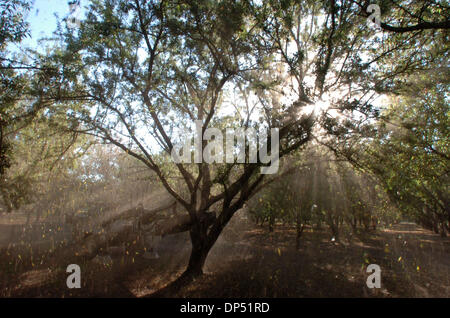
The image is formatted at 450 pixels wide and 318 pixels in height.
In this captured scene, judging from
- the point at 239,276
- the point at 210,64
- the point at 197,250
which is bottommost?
the point at 239,276

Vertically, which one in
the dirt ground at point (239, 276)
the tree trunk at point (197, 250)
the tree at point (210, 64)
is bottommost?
the dirt ground at point (239, 276)

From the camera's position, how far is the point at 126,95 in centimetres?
971

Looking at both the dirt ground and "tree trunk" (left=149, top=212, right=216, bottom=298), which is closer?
the dirt ground

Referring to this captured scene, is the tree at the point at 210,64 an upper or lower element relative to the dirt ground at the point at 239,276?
upper

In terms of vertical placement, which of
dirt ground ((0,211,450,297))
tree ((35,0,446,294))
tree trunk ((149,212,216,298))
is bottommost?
dirt ground ((0,211,450,297))

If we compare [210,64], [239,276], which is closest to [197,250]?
[239,276]

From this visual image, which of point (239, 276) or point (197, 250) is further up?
point (197, 250)

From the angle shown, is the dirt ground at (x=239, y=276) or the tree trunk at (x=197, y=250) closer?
the dirt ground at (x=239, y=276)

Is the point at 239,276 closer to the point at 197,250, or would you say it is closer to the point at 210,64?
the point at 197,250

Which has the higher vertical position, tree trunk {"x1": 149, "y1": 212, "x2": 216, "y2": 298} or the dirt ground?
tree trunk {"x1": 149, "y1": 212, "x2": 216, "y2": 298}

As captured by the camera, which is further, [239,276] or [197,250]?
[239,276]

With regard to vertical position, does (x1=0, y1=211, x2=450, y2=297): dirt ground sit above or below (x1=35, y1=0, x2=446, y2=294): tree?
below

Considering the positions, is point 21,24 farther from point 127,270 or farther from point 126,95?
point 127,270
